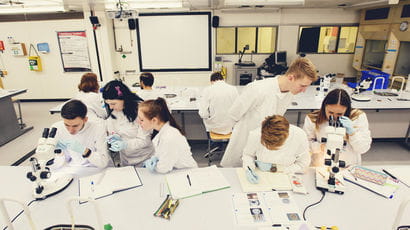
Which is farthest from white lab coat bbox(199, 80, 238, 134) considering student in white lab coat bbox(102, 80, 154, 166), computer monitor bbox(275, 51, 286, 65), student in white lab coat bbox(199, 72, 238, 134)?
computer monitor bbox(275, 51, 286, 65)

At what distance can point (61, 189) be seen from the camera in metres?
1.58

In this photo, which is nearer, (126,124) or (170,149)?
(170,149)

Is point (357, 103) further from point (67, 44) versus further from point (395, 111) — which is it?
point (67, 44)

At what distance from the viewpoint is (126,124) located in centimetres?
209

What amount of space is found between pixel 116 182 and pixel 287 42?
5720 mm

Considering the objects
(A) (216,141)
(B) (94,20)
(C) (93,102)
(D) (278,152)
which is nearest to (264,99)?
(D) (278,152)

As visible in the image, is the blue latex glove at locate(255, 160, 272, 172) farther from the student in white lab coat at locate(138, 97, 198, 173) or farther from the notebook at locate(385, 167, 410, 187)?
the notebook at locate(385, 167, 410, 187)

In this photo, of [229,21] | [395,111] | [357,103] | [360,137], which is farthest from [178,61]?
[360,137]

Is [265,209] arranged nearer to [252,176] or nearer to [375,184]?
[252,176]

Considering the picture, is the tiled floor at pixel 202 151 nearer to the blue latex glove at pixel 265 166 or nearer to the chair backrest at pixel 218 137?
the chair backrest at pixel 218 137

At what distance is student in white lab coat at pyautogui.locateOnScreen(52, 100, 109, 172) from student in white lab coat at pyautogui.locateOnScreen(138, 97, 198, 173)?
0.40 metres

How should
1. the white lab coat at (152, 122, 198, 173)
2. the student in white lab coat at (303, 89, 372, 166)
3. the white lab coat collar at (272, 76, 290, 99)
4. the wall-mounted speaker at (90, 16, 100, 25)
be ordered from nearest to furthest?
1. the white lab coat at (152, 122, 198, 173)
2. the student in white lab coat at (303, 89, 372, 166)
3. the white lab coat collar at (272, 76, 290, 99)
4. the wall-mounted speaker at (90, 16, 100, 25)

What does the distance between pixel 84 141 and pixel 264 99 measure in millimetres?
1555

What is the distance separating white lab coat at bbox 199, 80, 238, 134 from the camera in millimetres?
3041
